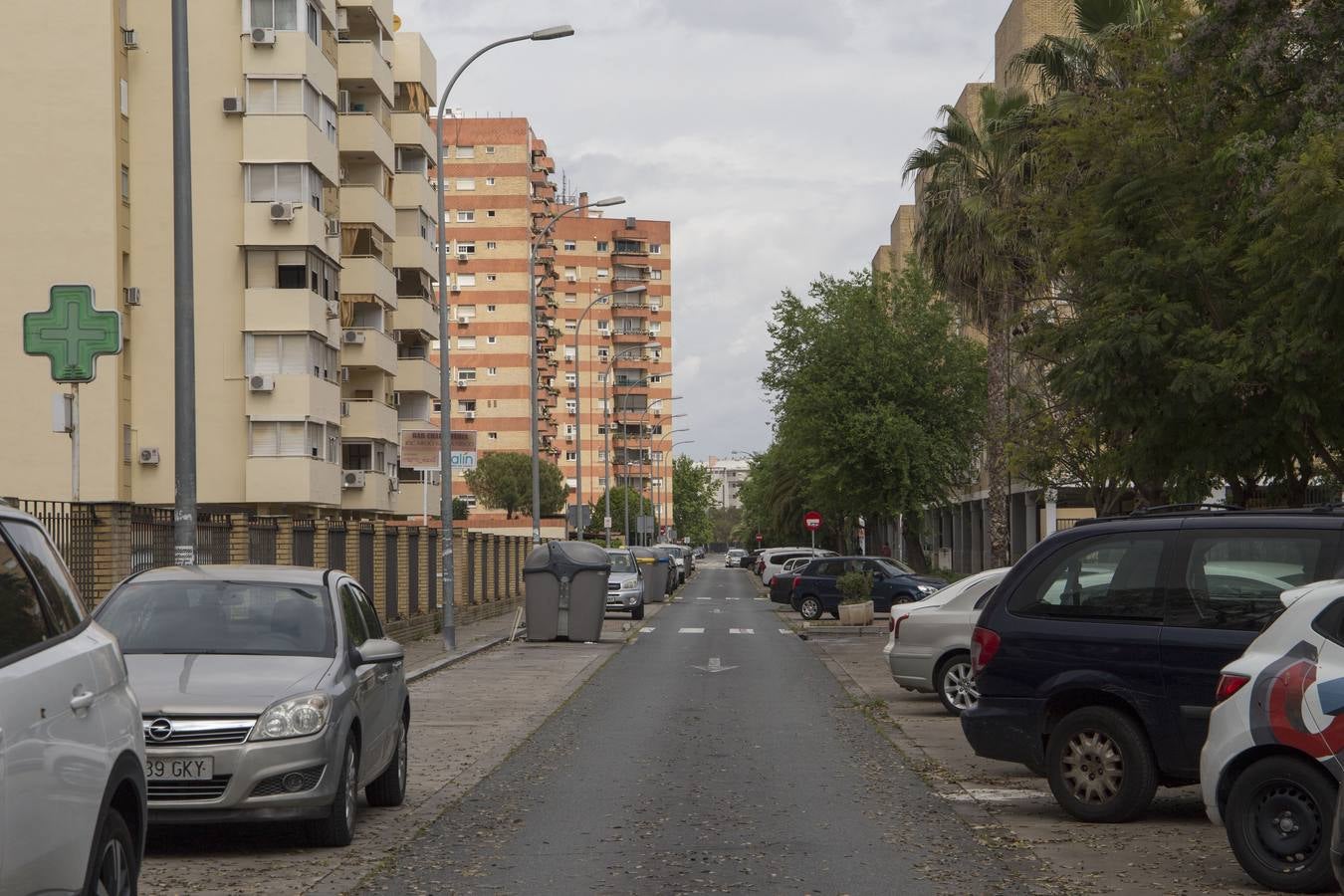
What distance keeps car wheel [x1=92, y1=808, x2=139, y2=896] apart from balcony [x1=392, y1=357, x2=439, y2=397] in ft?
193

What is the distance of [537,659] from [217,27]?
92.1 ft

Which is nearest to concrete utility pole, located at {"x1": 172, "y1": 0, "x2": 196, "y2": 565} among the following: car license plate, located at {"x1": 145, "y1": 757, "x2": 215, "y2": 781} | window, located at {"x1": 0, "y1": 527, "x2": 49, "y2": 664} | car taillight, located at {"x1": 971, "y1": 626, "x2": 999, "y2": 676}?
car license plate, located at {"x1": 145, "y1": 757, "x2": 215, "y2": 781}

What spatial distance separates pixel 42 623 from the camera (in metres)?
5.59

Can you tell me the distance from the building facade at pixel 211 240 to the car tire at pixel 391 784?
116 feet

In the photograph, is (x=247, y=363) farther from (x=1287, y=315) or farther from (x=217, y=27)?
(x=1287, y=315)

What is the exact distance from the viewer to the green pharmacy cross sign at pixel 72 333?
15.9 meters

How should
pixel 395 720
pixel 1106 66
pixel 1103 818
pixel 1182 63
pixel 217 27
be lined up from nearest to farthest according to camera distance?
pixel 1103 818 < pixel 395 720 < pixel 1182 63 < pixel 1106 66 < pixel 217 27

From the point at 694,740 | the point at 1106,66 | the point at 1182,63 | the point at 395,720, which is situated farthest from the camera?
the point at 1106,66

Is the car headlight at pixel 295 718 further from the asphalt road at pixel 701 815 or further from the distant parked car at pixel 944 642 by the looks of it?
the distant parked car at pixel 944 642

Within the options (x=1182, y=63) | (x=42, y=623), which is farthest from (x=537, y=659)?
(x=42, y=623)

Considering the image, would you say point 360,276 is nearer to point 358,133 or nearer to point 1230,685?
point 358,133

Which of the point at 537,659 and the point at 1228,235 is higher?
the point at 1228,235

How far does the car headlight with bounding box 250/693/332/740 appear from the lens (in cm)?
913

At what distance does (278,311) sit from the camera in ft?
164
